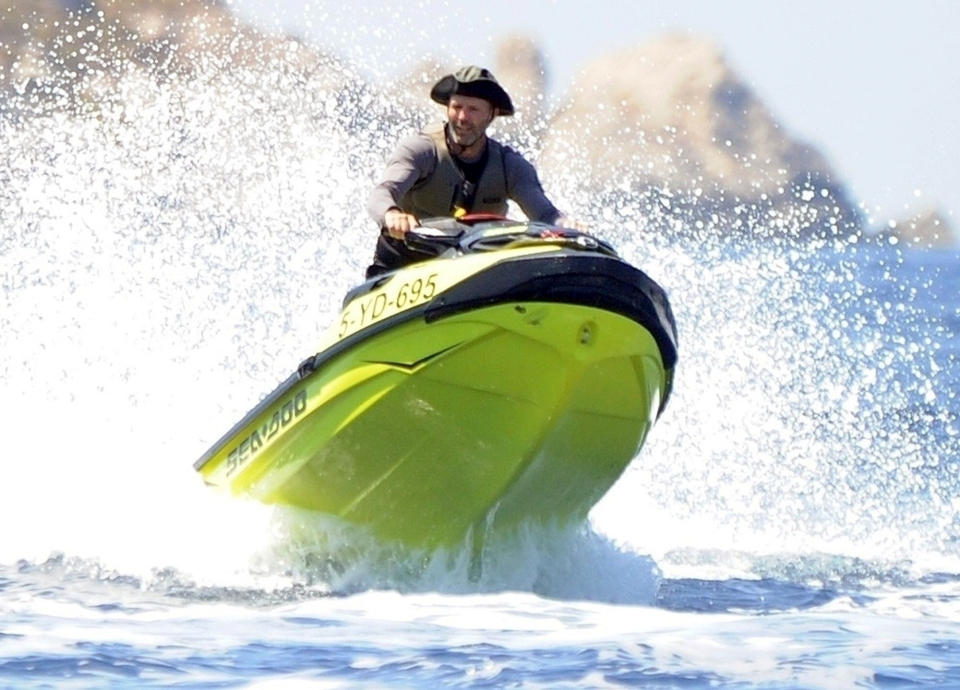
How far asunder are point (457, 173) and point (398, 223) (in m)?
0.65

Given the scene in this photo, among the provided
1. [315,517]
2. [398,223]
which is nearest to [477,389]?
[398,223]

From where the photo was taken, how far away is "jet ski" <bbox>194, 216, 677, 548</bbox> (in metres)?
7.57

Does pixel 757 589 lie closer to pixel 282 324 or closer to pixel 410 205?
pixel 410 205

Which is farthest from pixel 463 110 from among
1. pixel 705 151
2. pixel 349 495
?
pixel 705 151

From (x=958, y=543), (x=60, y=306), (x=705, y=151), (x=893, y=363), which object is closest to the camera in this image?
(x=958, y=543)

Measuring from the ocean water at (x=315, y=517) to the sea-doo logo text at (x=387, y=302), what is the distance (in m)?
0.94

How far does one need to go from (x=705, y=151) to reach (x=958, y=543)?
4107 centimetres

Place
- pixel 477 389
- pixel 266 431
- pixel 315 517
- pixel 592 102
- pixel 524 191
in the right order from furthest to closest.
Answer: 1. pixel 592 102
2. pixel 524 191
3. pixel 266 431
4. pixel 315 517
5. pixel 477 389

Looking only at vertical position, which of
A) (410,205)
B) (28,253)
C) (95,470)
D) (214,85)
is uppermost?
(214,85)

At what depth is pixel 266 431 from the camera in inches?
334

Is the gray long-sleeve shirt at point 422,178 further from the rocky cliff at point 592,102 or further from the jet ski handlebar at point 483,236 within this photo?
the rocky cliff at point 592,102

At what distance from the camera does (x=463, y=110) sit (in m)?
8.37

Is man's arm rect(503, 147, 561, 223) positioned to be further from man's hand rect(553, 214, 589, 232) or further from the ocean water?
the ocean water

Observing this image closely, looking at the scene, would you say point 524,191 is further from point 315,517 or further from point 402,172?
point 315,517
